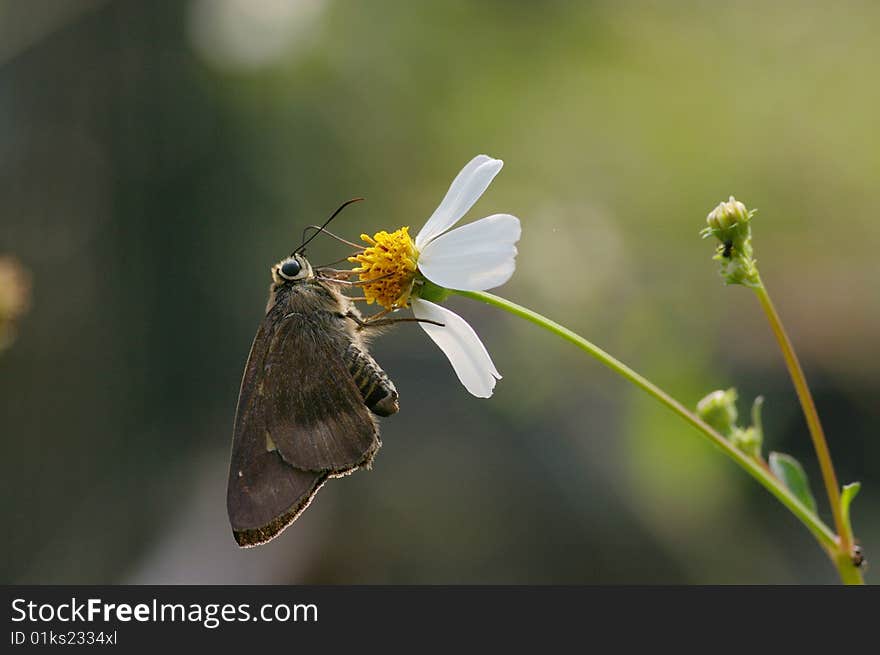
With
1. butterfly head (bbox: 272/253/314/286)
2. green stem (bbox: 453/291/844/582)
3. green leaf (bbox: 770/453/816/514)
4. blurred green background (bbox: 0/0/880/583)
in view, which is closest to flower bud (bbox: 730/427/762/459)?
green leaf (bbox: 770/453/816/514)

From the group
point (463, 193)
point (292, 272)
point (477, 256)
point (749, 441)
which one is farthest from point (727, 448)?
point (292, 272)

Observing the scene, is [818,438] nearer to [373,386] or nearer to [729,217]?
[729,217]

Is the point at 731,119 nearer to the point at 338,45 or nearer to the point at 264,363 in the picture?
the point at 338,45

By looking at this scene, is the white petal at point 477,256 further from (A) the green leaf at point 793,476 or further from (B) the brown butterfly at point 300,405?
(A) the green leaf at point 793,476

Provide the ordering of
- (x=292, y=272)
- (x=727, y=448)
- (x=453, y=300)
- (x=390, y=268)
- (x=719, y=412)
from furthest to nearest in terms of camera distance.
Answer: (x=453, y=300) < (x=292, y=272) < (x=390, y=268) < (x=719, y=412) < (x=727, y=448)

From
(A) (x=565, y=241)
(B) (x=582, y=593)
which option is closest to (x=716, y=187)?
(A) (x=565, y=241)

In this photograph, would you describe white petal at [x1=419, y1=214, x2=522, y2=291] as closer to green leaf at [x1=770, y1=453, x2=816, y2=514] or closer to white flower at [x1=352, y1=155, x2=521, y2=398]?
white flower at [x1=352, y1=155, x2=521, y2=398]

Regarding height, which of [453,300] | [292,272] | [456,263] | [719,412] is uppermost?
[453,300]
